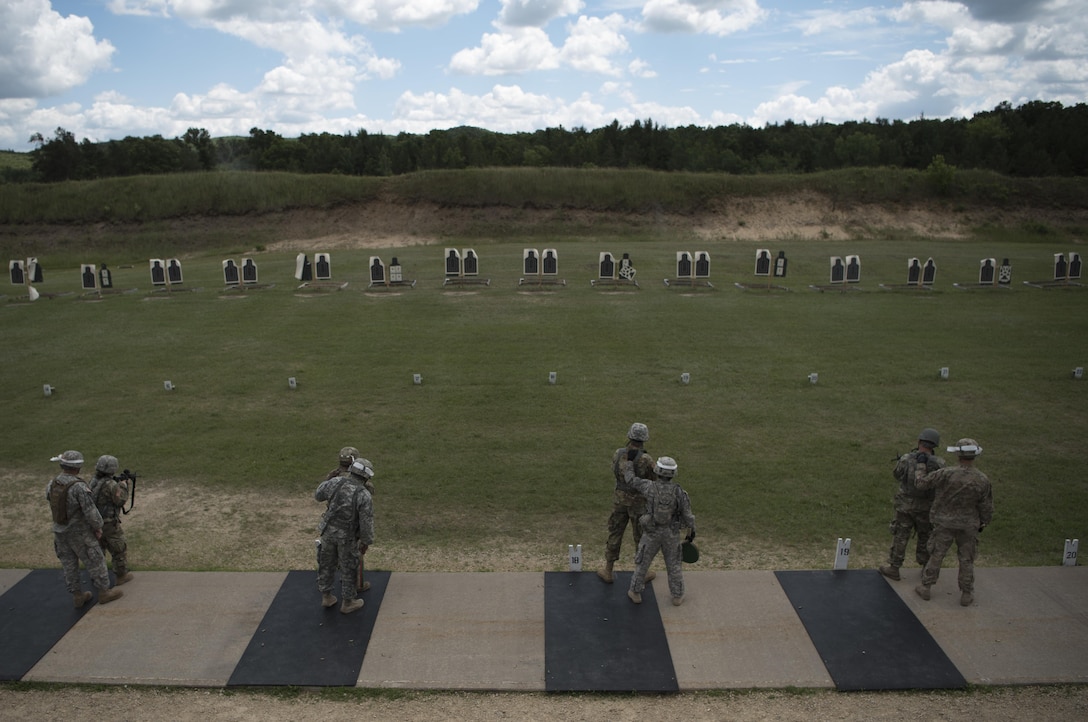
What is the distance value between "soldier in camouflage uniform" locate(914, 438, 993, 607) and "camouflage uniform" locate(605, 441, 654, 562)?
2895mm

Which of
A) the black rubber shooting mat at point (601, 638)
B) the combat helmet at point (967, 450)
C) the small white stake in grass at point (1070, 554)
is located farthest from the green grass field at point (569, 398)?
the combat helmet at point (967, 450)

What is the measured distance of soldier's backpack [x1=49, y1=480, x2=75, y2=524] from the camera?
7.58 meters

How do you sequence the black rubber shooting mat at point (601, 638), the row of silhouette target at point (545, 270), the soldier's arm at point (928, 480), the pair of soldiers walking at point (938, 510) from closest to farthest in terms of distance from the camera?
the black rubber shooting mat at point (601, 638), the pair of soldiers walking at point (938, 510), the soldier's arm at point (928, 480), the row of silhouette target at point (545, 270)

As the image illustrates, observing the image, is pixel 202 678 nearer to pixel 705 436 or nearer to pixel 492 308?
pixel 705 436

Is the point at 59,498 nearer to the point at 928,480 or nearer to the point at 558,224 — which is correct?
the point at 928,480

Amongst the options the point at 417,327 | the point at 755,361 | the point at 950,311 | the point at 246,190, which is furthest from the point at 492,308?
the point at 246,190

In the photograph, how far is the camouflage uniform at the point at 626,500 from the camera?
26.2 ft

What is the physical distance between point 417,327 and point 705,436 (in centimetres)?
1064

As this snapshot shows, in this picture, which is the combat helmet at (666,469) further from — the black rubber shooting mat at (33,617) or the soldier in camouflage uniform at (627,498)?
the black rubber shooting mat at (33,617)

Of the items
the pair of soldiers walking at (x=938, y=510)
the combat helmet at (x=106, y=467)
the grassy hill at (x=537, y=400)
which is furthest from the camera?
the grassy hill at (x=537, y=400)

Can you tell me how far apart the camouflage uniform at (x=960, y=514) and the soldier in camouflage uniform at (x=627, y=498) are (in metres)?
2.91

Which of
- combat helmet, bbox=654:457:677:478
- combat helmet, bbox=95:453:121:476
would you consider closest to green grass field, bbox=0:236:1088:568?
combat helmet, bbox=654:457:677:478

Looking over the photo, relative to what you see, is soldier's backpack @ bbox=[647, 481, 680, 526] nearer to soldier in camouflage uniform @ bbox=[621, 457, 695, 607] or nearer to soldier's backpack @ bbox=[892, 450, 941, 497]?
soldier in camouflage uniform @ bbox=[621, 457, 695, 607]

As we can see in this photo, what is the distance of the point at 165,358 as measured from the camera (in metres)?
18.2
